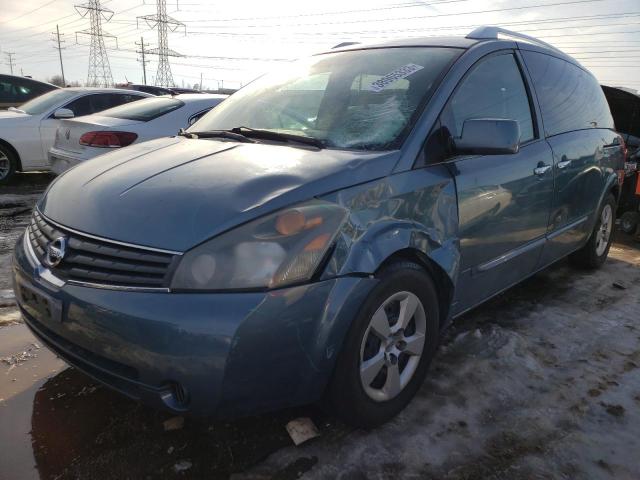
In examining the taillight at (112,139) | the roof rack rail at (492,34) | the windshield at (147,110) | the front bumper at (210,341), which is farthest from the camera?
the windshield at (147,110)

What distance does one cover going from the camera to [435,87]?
254 cm

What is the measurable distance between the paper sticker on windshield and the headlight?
1079 mm

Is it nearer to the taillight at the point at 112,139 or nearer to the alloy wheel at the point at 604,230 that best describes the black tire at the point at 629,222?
the alloy wheel at the point at 604,230

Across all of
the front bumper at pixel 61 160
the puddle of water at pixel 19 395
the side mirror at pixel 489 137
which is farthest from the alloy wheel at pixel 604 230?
the front bumper at pixel 61 160

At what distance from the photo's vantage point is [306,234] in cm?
185

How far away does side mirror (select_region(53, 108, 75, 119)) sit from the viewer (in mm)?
7188

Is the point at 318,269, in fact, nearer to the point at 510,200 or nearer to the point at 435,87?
the point at 435,87

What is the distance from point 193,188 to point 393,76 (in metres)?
1.29

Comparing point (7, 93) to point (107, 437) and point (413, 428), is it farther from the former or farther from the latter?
point (413, 428)

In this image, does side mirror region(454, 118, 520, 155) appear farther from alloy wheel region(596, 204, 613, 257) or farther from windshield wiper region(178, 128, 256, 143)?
alloy wheel region(596, 204, 613, 257)

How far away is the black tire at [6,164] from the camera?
311 inches

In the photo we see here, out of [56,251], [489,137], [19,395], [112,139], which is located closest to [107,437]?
[19,395]

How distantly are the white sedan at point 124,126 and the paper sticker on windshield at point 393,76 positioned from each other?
3.47 m

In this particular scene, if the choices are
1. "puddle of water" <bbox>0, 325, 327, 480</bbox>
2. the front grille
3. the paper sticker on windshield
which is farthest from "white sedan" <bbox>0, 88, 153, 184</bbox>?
the front grille
